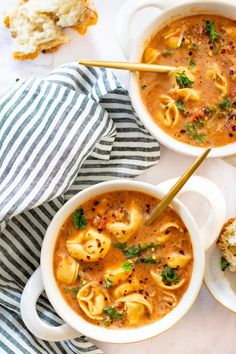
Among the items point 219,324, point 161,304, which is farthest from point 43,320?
point 219,324

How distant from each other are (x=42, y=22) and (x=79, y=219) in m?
0.99

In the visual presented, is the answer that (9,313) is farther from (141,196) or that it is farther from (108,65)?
(108,65)

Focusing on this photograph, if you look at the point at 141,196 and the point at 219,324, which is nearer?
the point at 141,196

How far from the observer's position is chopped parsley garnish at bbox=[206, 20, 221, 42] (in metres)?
3.44

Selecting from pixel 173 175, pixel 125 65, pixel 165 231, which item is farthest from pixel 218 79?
pixel 165 231

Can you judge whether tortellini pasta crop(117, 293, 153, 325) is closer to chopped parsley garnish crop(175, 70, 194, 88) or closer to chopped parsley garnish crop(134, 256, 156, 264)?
chopped parsley garnish crop(134, 256, 156, 264)

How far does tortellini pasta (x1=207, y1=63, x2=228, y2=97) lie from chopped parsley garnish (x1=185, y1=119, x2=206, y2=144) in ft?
0.56

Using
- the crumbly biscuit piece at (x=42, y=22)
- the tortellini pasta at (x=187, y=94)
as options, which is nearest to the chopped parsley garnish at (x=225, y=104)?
the tortellini pasta at (x=187, y=94)

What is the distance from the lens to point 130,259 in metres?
3.34

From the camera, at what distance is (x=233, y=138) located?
3457 mm

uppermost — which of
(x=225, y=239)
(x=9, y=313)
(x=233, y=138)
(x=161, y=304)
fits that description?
(x=233, y=138)

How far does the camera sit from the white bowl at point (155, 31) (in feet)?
11.2

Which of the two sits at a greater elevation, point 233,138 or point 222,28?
point 222,28

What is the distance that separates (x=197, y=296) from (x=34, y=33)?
1.50 m
